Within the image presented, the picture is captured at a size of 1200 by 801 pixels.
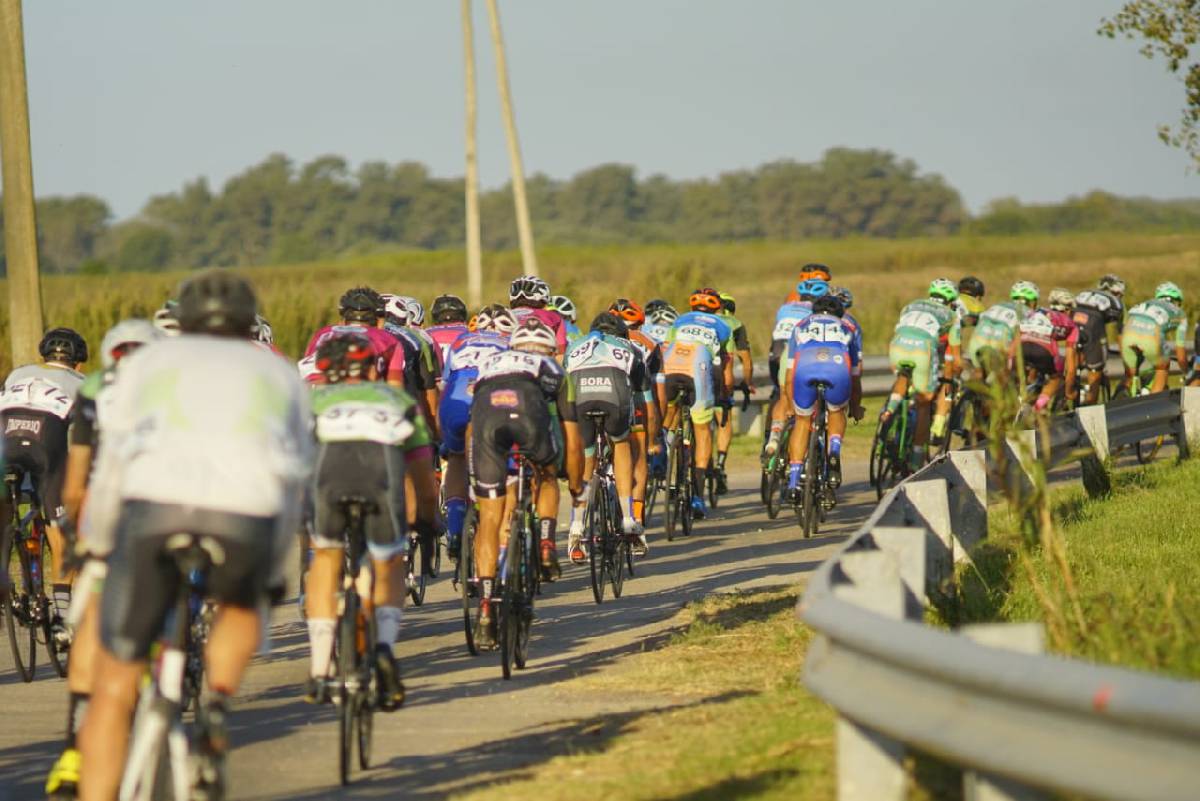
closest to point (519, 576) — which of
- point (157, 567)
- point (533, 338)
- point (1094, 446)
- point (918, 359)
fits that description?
point (533, 338)

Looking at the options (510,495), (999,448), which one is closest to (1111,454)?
(510,495)

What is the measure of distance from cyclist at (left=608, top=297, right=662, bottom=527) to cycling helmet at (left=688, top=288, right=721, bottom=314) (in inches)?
20.0

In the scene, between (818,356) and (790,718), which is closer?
(790,718)

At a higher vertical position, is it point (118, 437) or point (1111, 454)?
point (118, 437)

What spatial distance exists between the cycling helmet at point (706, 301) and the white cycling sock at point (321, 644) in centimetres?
1031

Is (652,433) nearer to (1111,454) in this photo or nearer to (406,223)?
(1111,454)

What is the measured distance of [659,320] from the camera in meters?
19.7

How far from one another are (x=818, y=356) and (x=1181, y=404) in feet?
14.5

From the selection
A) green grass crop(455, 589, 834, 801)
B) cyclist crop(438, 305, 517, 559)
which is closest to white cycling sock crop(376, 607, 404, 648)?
green grass crop(455, 589, 834, 801)

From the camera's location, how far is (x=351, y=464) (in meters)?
8.81

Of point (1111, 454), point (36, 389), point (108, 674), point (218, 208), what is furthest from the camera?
point (218, 208)

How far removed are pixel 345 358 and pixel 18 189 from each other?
9.88 m

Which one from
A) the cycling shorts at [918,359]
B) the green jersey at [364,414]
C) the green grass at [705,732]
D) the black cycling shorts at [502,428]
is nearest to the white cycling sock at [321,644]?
the green jersey at [364,414]

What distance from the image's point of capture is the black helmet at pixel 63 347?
11.3 m
